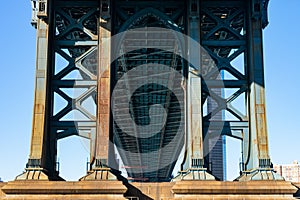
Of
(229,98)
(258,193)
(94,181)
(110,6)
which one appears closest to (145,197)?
(94,181)

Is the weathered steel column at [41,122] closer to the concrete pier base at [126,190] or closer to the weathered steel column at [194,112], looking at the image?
the concrete pier base at [126,190]

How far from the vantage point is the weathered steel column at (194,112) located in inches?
1161

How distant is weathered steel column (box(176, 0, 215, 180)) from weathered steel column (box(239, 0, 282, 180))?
9.40ft

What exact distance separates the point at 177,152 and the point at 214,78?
59.7m

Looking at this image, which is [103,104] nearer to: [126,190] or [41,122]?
[41,122]

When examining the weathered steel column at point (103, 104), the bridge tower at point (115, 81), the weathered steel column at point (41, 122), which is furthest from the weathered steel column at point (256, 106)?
the weathered steel column at point (41, 122)

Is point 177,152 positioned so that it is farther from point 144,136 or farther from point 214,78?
point 214,78

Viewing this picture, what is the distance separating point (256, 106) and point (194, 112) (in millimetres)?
3491

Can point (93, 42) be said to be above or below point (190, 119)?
above

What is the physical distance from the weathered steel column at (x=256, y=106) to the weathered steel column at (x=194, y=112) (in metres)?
2.87

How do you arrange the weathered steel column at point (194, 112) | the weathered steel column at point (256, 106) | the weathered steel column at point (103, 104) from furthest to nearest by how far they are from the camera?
1. the weathered steel column at point (256, 106)
2. the weathered steel column at point (194, 112)
3. the weathered steel column at point (103, 104)

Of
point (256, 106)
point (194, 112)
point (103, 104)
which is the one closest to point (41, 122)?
point (103, 104)

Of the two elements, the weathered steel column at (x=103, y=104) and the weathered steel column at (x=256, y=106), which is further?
the weathered steel column at (x=256, y=106)

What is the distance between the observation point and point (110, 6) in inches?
1265
